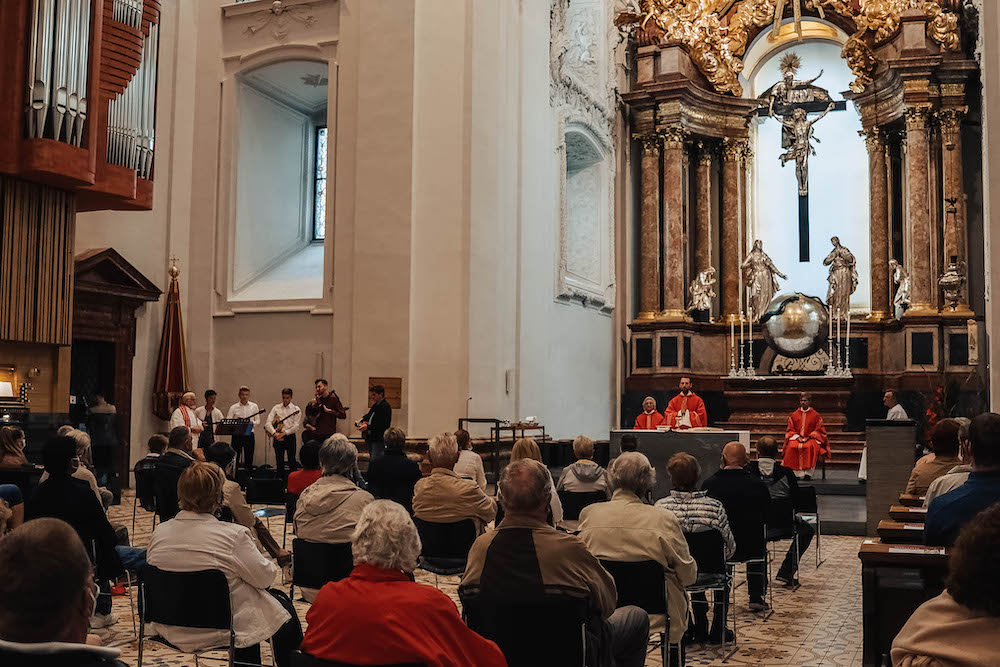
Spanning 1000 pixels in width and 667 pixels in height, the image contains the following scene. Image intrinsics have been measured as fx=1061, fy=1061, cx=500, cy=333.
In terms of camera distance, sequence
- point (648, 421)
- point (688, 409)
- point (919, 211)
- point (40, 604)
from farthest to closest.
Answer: point (919, 211) → point (648, 421) → point (688, 409) → point (40, 604)

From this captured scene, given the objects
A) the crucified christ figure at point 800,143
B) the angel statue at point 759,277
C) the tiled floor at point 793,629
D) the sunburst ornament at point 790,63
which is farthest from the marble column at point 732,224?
the tiled floor at point 793,629

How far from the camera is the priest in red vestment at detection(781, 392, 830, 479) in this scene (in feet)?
50.3

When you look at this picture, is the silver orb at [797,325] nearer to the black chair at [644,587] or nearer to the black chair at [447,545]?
the black chair at [447,545]

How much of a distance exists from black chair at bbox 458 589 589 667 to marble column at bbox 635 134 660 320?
17.2m

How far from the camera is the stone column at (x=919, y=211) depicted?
730 inches

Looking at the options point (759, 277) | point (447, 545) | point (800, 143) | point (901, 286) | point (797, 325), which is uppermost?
point (800, 143)

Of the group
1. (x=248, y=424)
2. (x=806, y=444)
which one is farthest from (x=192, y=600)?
(x=806, y=444)

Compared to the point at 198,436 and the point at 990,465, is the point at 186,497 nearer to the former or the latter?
the point at 990,465

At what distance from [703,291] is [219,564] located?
17112mm

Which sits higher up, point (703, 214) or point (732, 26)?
point (732, 26)

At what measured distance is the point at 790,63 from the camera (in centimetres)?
2169

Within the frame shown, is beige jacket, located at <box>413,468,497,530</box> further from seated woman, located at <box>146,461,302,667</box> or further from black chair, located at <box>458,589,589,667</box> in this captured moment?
black chair, located at <box>458,589,589,667</box>

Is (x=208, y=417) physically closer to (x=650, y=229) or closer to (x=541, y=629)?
(x=650, y=229)

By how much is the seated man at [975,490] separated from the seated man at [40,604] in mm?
3296
